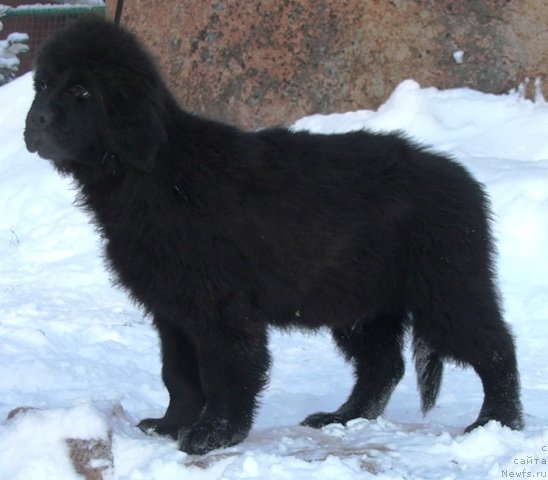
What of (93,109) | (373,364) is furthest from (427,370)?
(93,109)

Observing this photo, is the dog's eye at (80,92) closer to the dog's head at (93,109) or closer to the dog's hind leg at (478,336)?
the dog's head at (93,109)

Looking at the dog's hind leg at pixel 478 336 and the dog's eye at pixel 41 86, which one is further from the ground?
the dog's eye at pixel 41 86

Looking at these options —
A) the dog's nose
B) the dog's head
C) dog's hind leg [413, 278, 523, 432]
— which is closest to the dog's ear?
the dog's head

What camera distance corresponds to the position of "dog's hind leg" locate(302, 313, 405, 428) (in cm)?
470

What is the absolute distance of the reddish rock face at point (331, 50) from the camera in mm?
8680

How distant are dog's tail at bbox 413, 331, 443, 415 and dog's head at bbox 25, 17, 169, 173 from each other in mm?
1587

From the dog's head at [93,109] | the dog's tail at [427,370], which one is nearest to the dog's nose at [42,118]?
the dog's head at [93,109]

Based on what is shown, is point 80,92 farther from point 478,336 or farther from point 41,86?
point 478,336

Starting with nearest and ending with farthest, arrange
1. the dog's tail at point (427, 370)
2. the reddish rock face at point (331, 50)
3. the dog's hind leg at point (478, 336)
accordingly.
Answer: the dog's hind leg at point (478, 336) < the dog's tail at point (427, 370) < the reddish rock face at point (331, 50)

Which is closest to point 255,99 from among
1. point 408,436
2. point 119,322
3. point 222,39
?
point 222,39

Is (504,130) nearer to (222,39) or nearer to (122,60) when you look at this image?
(222,39)

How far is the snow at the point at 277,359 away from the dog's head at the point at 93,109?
3.41 ft

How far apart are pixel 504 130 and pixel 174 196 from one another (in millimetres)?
5115

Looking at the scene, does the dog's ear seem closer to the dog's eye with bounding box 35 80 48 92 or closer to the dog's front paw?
the dog's eye with bounding box 35 80 48 92
